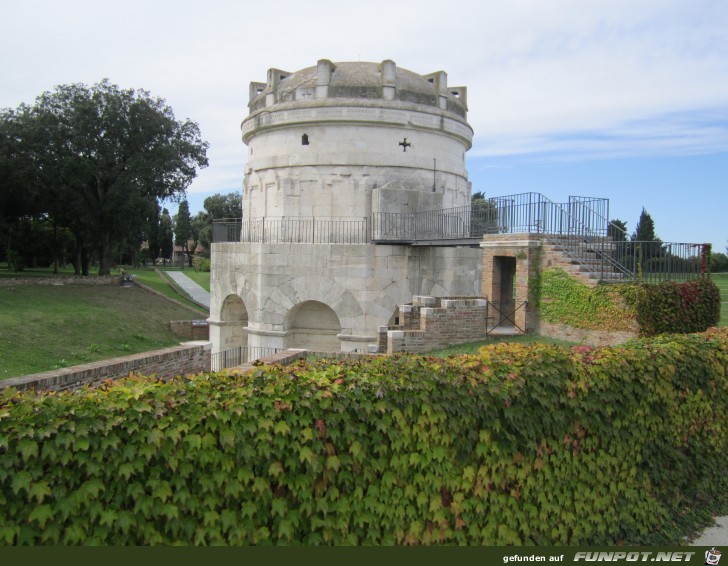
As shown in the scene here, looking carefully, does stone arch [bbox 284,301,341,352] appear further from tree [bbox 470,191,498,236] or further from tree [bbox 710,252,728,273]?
tree [bbox 710,252,728,273]

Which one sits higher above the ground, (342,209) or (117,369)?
(342,209)

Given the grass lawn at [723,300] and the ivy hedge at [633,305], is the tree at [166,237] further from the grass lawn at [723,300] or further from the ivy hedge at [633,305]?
the ivy hedge at [633,305]

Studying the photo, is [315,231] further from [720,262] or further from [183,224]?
[183,224]

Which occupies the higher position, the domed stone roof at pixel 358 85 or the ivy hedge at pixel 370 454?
the domed stone roof at pixel 358 85

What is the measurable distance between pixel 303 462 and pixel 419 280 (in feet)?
46.2

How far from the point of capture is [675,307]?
1205 cm

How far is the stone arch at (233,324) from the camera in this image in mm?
21938

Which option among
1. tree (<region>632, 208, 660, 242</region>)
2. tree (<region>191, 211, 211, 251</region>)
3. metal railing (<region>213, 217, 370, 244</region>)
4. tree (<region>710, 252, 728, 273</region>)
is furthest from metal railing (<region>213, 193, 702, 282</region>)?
tree (<region>191, 211, 211, 251</region>)

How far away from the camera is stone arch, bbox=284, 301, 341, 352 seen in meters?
19.7

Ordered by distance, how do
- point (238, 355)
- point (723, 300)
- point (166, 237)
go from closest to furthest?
point (238, 355), point (723, 300), point (166, 237)

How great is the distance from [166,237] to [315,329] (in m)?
66.9

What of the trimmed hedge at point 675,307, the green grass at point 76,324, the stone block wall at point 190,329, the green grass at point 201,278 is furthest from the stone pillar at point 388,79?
the green grass at point 201,278

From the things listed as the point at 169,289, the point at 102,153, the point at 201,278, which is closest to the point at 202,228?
the point at 201,278

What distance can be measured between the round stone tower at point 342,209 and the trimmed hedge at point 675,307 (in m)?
7.57
